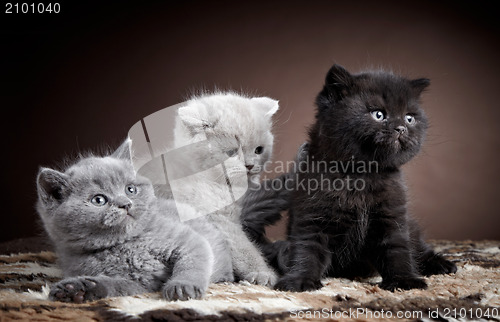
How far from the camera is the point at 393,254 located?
5.26 ft

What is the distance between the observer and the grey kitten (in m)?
1.49

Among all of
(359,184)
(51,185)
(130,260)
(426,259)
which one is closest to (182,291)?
(130,260)

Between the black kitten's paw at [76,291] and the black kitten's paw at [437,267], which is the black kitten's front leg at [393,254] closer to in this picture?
the black kitten's paw at [437,267]

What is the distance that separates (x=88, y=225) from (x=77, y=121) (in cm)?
164

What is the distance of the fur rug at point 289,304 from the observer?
4.04 ft

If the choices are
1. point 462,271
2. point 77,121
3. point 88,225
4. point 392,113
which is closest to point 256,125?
point 392,113

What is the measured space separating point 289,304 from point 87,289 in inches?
21.5

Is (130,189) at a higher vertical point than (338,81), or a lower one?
lower

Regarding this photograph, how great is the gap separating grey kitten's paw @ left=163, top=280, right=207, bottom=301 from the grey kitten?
0.02 meters

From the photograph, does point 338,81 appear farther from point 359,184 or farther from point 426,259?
point 426,259

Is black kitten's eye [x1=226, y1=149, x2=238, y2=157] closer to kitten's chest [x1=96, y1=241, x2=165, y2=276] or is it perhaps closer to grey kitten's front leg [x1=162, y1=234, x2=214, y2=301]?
grey kitten's front leg [x1=162, y1=234, x2=214, y2=301]

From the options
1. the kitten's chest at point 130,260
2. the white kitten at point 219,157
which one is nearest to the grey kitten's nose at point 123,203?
the kitten's chest at point 130,260

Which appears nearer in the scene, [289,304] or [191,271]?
[289,304]

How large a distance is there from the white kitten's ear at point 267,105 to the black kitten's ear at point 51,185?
2.95 feet
